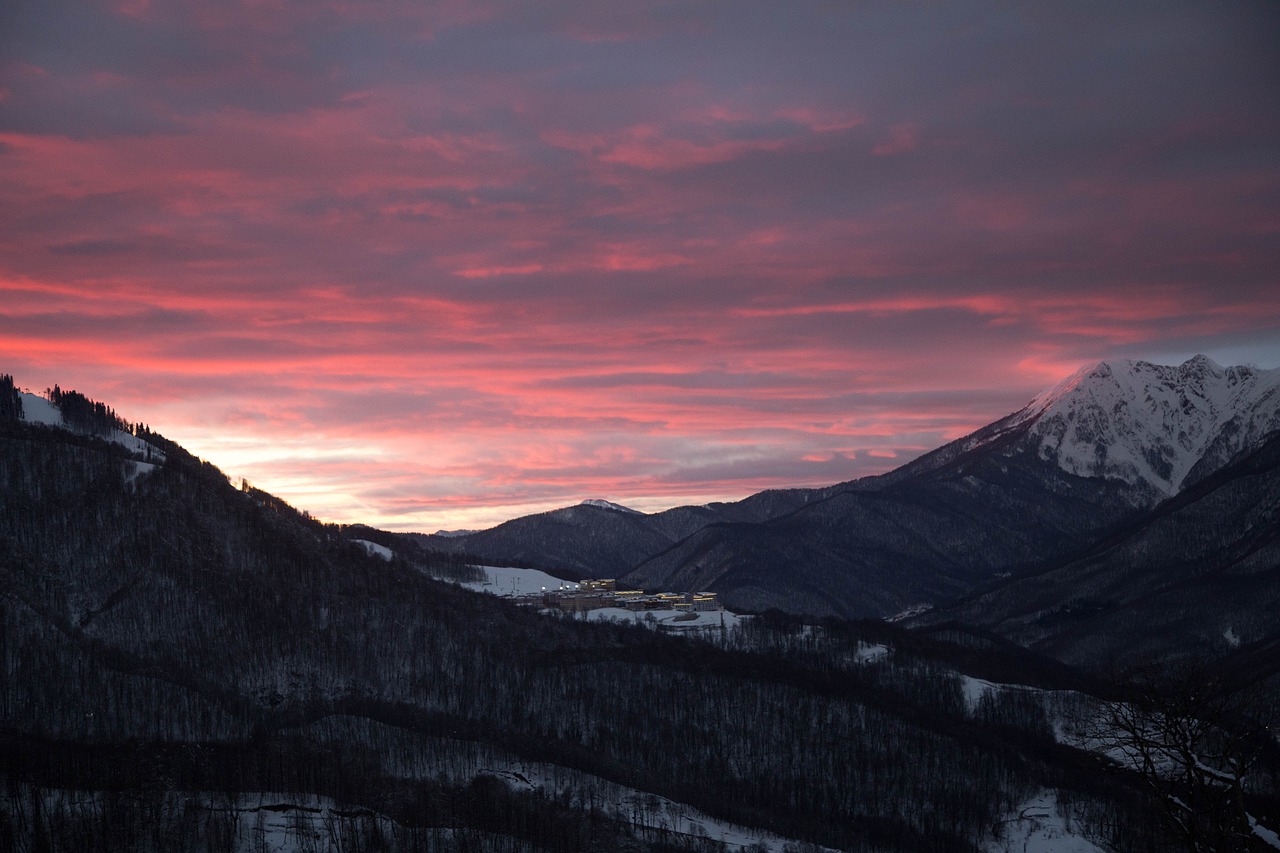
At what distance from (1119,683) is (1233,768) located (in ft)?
59.4

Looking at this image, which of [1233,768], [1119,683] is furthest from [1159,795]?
[1119,683]

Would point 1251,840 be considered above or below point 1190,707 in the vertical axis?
below

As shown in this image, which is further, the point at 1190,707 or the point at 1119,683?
the point at 1119,683

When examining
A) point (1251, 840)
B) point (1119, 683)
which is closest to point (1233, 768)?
point (1251, 840)

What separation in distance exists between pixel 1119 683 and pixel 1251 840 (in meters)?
20.3

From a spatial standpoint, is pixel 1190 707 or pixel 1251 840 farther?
pixel 1190 707

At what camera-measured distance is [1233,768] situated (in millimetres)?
69688

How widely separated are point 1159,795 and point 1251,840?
190 inches

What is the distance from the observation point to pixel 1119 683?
87.8 meters

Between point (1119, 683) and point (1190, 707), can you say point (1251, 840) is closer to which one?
point (1190, 707)

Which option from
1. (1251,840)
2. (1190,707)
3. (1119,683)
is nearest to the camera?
(1251,840)

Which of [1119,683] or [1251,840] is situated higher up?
[1119,683]

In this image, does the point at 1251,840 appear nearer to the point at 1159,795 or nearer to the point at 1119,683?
the point at 1159,795

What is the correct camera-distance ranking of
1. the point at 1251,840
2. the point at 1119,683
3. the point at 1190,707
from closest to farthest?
1. the point at 1251,840
2. the point at 1190,707
3. the point at 1119,683
